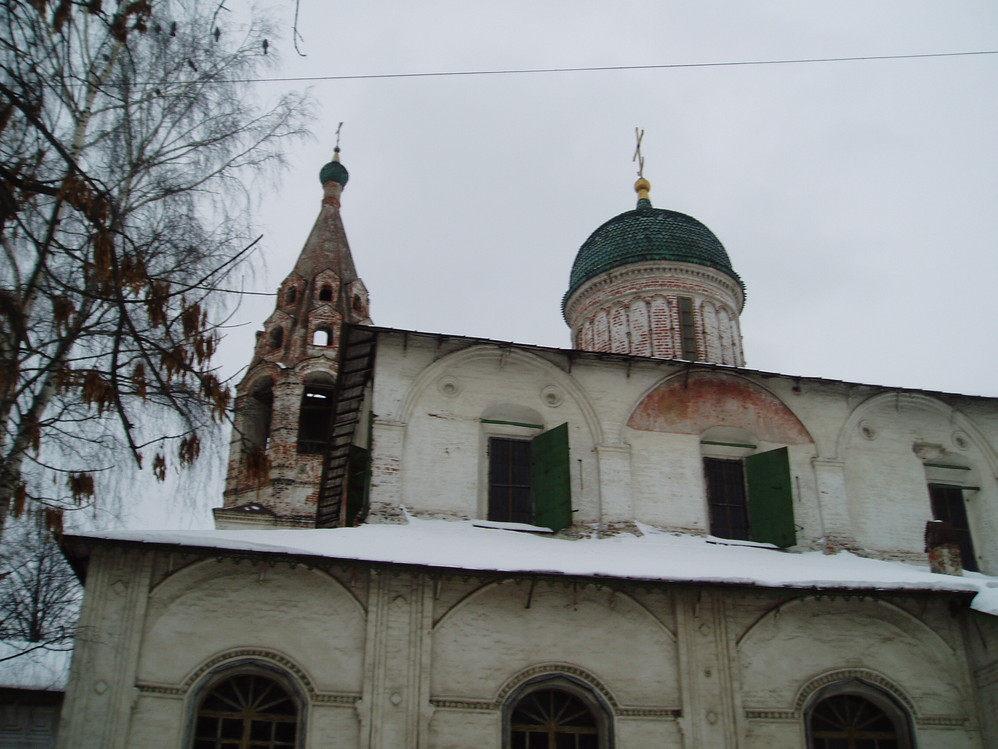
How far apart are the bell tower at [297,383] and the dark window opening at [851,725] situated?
1198 centimetres

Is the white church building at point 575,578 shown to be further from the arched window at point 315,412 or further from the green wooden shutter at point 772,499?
the arched window at point 315,412

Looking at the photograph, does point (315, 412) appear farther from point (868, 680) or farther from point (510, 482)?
point (868, 680)

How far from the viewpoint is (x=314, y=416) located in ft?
78.5

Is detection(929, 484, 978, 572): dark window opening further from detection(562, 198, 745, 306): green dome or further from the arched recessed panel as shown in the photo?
detection(562, 198, 745, 306): green dome

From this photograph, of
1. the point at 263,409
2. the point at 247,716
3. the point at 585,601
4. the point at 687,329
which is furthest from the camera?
the point at 263,409

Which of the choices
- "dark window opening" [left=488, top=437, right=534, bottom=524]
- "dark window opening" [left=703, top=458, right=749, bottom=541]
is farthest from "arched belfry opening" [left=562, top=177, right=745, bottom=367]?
"dark window opening" [left=488, top=437, right=534, bottom=524]

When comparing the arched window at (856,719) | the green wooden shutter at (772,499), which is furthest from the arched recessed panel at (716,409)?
the arched window at (856,719)

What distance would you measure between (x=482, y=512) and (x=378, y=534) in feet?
6.88

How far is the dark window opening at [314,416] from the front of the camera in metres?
23.2

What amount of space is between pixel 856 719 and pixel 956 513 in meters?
5.17

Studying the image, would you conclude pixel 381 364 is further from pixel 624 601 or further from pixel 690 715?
pixel 690 715

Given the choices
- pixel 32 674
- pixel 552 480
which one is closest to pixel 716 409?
pixel 552 480

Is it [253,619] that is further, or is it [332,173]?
[332,173]

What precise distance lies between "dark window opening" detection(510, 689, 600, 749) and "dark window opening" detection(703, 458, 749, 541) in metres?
4.15
